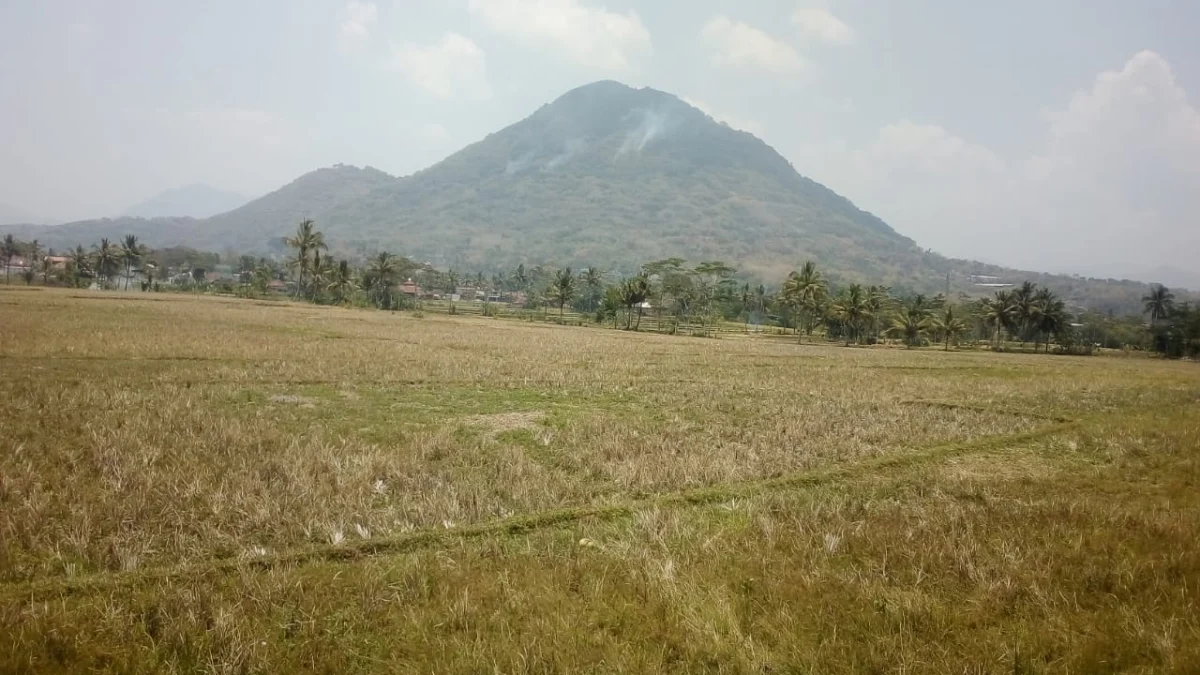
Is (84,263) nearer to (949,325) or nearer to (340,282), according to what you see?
(340,282)

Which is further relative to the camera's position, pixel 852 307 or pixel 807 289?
pixel 807 289

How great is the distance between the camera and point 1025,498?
7.63 meters

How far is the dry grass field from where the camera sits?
399 centimetres

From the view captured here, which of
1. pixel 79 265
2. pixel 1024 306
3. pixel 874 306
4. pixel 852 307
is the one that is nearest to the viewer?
pixel 852 307

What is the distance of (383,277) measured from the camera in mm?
79062

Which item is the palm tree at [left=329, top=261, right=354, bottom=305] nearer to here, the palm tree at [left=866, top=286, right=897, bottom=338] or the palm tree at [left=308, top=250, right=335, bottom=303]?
the palm tree at [left=308, top=250, right=335, bottom=303]

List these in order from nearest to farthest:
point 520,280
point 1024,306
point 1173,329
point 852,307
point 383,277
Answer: point 852,307 < point 1024,306 < point 1173,329 < point 383,277 < point 520,280

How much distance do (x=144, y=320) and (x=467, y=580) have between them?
1224 inches

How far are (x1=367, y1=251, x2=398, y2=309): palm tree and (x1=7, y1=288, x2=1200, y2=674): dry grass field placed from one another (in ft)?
219

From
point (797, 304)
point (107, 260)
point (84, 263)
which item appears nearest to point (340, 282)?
point (107, 260)

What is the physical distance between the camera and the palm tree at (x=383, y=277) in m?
77.4

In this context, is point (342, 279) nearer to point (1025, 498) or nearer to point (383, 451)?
point (383, 451)

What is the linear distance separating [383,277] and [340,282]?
538 cm

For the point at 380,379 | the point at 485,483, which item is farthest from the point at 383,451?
the point at 380,379
